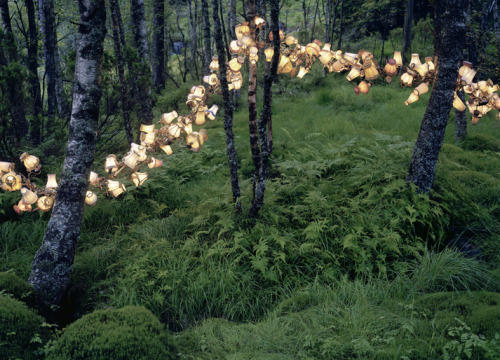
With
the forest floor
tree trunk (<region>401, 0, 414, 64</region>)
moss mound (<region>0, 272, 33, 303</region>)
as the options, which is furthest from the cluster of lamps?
tree trunk (<region>401, 0, 414, 64</region>)

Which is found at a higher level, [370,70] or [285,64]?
[285,64]

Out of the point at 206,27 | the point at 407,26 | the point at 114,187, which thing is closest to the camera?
the point at 114,187

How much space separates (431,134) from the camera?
169 inches

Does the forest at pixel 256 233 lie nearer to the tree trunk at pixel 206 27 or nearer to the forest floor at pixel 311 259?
the forest floor at pixel 311 259

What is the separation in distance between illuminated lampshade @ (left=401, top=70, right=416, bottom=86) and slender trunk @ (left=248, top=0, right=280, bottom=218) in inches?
55.1

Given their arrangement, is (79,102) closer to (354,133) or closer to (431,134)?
(431,134)

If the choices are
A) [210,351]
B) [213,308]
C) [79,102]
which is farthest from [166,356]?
[79,102]

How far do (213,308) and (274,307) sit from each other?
2.30 ft

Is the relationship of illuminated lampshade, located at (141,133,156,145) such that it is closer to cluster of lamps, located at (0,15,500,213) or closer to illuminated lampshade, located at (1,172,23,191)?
cluster of lamps, located at (0,15,500,213)

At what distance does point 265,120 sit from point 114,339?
288 cm

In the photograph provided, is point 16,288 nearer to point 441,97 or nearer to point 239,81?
point 239,81

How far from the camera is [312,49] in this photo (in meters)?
3.52

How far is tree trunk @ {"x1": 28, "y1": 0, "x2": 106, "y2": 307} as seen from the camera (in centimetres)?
346

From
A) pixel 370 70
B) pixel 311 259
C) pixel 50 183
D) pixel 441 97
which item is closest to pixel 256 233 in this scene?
pixel 311 259
